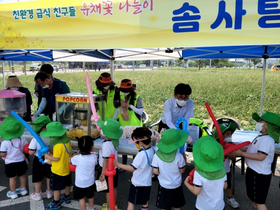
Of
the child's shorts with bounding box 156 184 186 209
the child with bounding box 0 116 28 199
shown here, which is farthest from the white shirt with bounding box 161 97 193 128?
the child with bounding box 0 116 28 199

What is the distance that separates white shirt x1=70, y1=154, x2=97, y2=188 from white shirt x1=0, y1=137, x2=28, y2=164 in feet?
2.94

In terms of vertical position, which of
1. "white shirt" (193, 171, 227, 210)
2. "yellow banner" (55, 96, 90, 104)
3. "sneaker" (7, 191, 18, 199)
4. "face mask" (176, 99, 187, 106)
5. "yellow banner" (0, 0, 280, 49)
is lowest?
"sneaker" (7, 191, 18, 199)

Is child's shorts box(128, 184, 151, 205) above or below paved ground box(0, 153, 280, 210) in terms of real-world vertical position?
above

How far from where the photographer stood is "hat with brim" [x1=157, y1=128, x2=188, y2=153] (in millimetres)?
2027

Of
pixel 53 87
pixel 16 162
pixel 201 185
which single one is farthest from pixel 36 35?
pixel 201 185

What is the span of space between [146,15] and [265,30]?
45.9 inches

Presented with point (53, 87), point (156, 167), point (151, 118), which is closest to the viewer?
point (156, 167)

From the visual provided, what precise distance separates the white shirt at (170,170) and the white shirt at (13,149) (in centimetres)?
179

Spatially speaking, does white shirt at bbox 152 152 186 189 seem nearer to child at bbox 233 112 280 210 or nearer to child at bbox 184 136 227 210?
child at bbox 184 136 227 210

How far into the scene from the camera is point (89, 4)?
8.04 ft

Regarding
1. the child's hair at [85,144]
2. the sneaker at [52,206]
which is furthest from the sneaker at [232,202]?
the sneaker at [52,206]

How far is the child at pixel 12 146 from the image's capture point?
2.64 m

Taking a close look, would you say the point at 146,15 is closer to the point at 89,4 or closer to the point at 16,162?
the point at 89,4

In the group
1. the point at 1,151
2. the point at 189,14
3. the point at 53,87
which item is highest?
the point at 189,14
